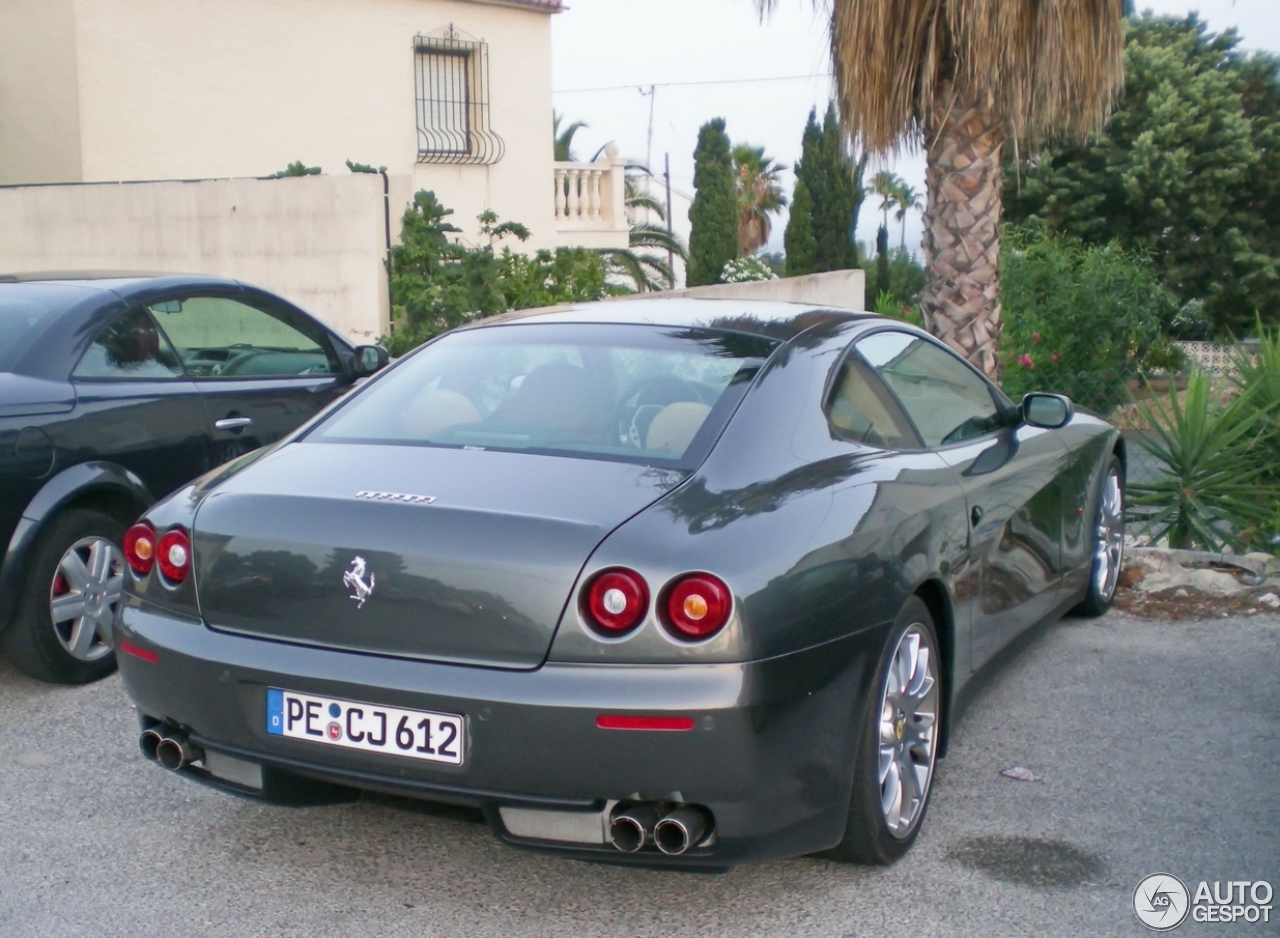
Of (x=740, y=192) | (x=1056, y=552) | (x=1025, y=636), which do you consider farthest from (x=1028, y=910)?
(x=740, y=192)

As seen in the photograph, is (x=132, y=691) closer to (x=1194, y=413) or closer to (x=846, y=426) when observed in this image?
(x=846, y=426)

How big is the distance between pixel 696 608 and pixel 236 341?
3909 mm

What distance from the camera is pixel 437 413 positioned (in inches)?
153

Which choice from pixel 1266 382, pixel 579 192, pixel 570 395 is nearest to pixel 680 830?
pixel 570 395

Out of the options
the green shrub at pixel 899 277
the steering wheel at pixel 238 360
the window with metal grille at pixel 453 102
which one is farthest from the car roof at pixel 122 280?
the green shrub at pixel 899 277

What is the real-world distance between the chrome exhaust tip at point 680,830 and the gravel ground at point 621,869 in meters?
0.36

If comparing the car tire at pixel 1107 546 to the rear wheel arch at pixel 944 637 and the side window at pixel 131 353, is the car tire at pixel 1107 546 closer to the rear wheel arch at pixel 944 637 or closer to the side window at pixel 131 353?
the rear wheel arch at pixel 944 637

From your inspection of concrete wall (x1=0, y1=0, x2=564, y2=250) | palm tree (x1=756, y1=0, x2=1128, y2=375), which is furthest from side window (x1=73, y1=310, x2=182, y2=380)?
concrete wall (x1=0, y1=0, x2=564, y2=250)

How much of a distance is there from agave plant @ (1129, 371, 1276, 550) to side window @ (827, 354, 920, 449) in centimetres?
403

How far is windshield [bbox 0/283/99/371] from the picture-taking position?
5.04m

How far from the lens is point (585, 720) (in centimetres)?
→ 289

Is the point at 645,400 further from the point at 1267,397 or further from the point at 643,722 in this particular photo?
the point at 1267,397

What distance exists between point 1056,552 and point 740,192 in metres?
54.6

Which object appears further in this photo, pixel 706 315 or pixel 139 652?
pixel 706 315
